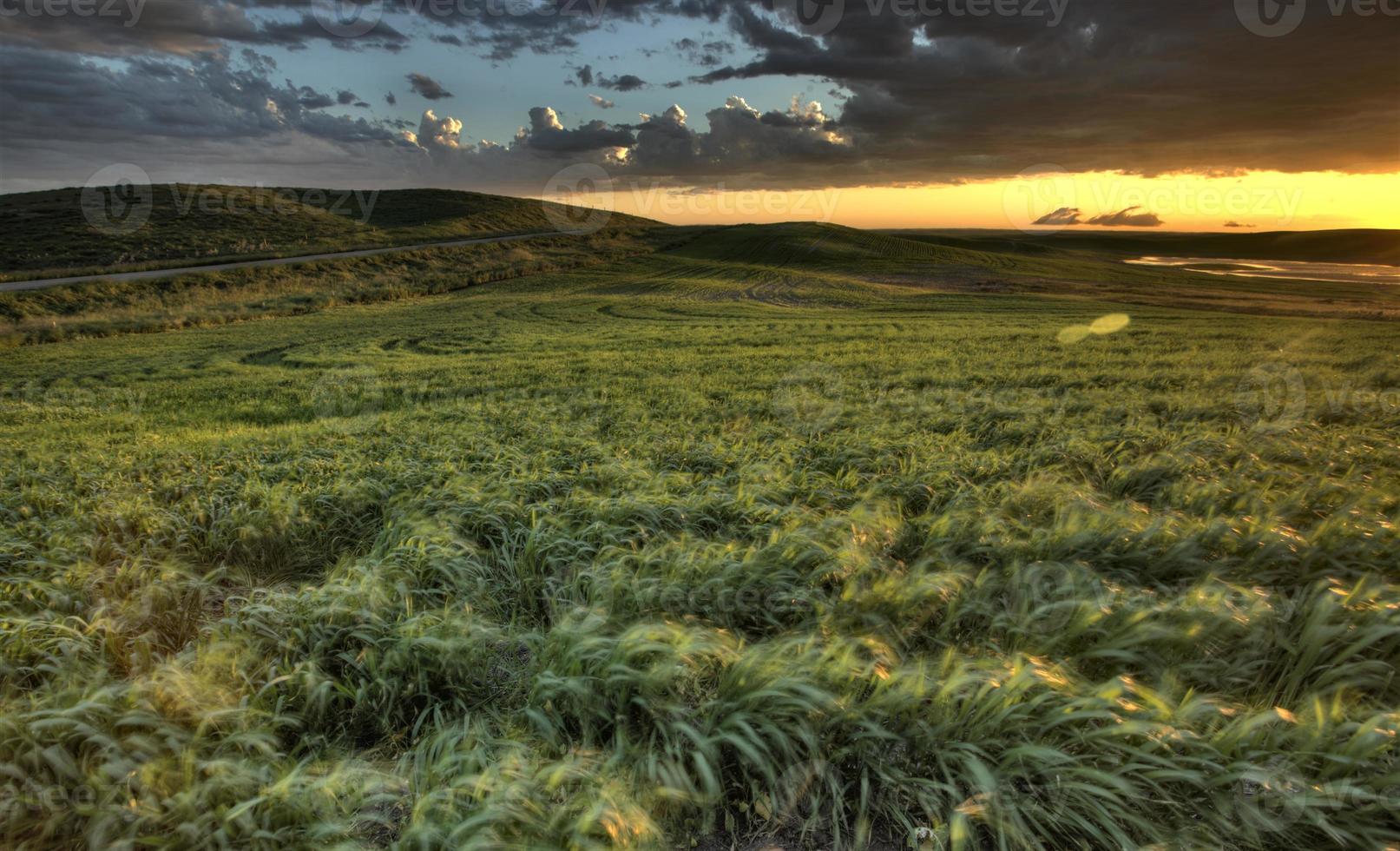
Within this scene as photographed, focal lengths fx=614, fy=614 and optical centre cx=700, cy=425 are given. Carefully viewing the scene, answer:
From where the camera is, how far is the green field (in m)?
2.83

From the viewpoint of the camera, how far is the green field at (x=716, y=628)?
9.28ft

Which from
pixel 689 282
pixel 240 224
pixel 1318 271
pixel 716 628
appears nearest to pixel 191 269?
pixel 240 224

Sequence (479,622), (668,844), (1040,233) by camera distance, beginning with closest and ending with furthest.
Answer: (668,844) → (479,622) → (1040,233)

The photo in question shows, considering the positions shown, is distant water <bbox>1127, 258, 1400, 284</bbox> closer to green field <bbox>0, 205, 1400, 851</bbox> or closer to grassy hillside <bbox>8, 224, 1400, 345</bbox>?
grassy hillside <bbox>8, 224, 1400, 345</bbox>

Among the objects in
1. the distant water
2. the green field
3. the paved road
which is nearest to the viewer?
the green field

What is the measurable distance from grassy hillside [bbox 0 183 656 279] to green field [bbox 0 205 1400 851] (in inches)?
1936

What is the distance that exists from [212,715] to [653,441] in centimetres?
591

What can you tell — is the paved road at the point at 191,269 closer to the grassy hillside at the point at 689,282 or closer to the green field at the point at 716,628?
the grassy hillside at the point at 689,282

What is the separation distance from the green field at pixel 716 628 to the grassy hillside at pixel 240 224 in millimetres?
49181

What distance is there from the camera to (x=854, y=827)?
9.46ft

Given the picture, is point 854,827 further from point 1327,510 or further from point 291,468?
point 291,468

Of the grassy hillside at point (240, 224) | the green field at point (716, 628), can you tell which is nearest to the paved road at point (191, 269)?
the grassy hillside at point (240, 224)

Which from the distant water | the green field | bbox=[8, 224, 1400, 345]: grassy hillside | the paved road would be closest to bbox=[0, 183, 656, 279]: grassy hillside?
the paved road

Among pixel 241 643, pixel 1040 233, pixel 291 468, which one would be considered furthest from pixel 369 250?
pixel 1040 233
